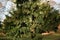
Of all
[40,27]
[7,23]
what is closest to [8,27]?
[7,23]

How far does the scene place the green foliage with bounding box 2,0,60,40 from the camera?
4059mm

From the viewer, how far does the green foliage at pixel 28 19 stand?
4.06m

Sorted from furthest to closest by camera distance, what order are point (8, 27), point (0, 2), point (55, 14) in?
1. point (0, 2)
2. point (55, 14)
3. point (8, 27)

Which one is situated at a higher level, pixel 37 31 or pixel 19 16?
pixel 19 16

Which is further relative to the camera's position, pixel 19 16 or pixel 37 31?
pixel 37 31

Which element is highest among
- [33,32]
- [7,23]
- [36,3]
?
[36,3]

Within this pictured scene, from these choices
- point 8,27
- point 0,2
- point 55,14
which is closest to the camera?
point 8,27

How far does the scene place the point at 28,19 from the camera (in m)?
4.30

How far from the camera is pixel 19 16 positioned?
4242mm

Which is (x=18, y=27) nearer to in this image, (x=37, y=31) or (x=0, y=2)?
(x=37, y=31)

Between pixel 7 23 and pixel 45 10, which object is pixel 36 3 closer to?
pixel 45 10

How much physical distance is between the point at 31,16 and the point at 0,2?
4.40m

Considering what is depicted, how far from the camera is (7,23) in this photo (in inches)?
163

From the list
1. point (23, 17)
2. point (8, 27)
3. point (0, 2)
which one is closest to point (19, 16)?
point (23, 17)
